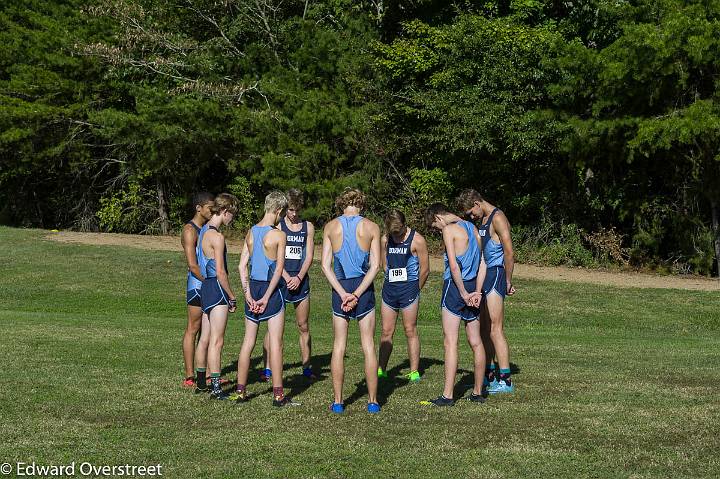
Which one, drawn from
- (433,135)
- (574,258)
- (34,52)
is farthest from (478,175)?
(34,52)

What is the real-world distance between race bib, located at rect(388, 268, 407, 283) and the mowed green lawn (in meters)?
1.09

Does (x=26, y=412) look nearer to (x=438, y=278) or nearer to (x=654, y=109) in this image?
(x=438, y=278)

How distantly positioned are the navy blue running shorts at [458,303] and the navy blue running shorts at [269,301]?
149 cm

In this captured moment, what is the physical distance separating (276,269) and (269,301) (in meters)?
0.29

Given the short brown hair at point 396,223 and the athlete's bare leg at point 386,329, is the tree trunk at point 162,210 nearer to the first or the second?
the athlete's bare leg at point 386,329

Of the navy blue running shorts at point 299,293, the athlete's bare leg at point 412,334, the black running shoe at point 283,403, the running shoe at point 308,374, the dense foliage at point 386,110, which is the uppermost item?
the dense foliage at point 386,110

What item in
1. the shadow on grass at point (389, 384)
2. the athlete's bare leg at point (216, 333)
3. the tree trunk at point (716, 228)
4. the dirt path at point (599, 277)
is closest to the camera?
the athlete's bare leg at point (216, 333)

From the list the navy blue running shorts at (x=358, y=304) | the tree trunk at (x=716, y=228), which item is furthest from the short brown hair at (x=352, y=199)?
the tree trunk at (x=716, y=228)

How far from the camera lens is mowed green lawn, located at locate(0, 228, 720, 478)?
23.2ft

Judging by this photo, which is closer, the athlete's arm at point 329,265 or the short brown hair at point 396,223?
the athlete's arm at point 329,265

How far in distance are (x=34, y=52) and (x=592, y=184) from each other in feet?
62.8

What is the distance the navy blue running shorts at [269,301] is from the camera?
29.7ft

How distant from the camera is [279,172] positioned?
30.4 m

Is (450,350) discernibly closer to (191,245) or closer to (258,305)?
(258,305)
